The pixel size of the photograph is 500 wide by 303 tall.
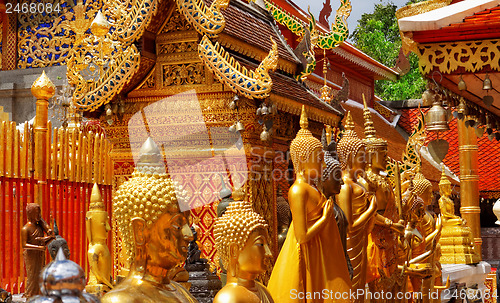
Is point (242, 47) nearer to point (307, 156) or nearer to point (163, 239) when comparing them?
point (307, 156)

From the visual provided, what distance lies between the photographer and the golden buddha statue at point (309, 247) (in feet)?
16.7

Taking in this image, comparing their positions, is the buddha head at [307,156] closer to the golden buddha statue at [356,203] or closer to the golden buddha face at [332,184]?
the golden buddha face at [332,184]

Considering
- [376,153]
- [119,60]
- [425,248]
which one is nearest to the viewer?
[119,60]

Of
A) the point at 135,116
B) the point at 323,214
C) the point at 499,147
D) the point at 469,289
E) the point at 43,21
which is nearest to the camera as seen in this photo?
the point at 323,214

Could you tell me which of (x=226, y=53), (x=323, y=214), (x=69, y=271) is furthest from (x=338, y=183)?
(x=69, y=271)

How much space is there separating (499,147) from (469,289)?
24.9ft

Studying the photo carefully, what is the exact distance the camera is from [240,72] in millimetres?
5988

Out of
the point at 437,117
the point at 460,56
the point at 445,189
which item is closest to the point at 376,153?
the point at 437,117

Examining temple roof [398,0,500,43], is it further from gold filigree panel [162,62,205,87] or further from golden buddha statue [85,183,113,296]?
golden buddha statue [85,183,113,296]

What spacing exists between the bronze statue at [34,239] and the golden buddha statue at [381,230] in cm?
309

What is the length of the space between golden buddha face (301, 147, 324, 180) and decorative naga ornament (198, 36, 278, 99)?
834 mm

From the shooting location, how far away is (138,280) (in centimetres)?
282

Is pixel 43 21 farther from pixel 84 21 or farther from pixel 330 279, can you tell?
pixel 330 279

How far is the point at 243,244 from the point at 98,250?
1944mm
